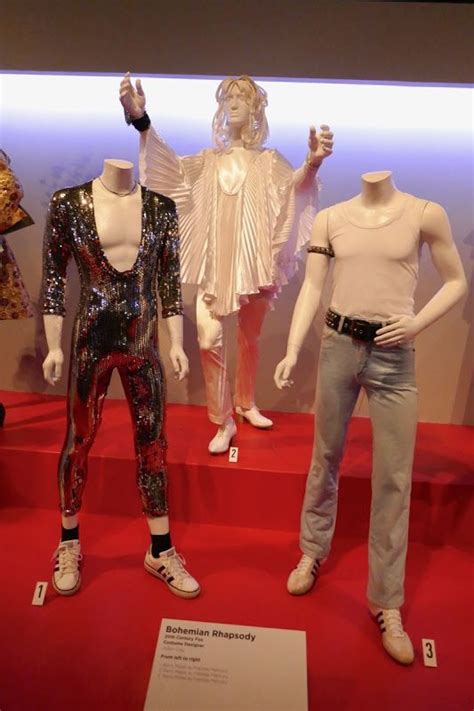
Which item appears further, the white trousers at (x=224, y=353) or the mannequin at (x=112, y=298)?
Result: the white trousers at (x=224, y=353)

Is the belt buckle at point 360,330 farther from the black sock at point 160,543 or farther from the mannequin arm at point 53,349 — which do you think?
A: the black sock at point 160,543

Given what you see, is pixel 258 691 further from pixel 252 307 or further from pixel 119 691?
pixel 252 307

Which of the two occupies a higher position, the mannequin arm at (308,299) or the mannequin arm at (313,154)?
the mannequin arm at (313,154)

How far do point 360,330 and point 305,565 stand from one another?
3.39 feet

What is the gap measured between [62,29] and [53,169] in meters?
0.82

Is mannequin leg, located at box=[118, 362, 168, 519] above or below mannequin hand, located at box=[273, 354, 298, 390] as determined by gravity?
below

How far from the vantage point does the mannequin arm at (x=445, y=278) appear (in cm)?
174

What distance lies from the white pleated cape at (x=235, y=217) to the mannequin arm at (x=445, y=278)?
91cm

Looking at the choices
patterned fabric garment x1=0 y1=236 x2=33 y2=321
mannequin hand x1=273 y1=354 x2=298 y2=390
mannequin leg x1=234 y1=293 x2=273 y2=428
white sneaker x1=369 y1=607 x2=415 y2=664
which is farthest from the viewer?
mannequin leg x1=234 y1=293 x2=273 y2=428

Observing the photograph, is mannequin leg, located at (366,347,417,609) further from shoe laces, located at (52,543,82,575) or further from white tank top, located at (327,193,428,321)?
shoe laces, located at (52,543,82,575)

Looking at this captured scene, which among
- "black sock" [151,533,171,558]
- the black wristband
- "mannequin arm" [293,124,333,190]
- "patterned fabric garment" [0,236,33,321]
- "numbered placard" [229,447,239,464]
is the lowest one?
"black sock" [151,533,171,558]

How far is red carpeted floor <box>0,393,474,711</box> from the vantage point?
1751mm

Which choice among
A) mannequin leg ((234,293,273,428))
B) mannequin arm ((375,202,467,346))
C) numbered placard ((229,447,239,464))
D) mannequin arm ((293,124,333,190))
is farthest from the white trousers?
mannequin arm ((375,202,467,346))

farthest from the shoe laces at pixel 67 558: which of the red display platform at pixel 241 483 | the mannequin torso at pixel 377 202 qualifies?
the mannequin torso at pixel 377 202
